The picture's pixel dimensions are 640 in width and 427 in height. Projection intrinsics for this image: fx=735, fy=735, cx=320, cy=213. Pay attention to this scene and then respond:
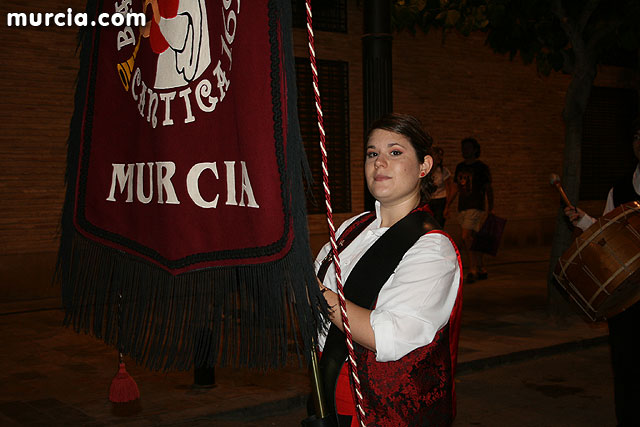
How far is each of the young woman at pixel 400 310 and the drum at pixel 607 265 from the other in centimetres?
204

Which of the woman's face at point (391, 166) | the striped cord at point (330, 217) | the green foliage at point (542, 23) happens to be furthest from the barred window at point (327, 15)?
the striped cord at point (330, 217)

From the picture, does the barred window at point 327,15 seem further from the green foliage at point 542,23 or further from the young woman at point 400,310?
the young woman at point 400,310

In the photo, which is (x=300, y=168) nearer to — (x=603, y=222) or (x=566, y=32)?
(x=603, y=222)

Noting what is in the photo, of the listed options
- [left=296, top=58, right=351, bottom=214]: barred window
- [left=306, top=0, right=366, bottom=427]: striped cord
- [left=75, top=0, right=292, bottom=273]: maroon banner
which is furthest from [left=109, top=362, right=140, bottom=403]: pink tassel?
[left=296, top=58, right=351, bottom=214]: barred window

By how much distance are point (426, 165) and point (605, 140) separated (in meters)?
17.0

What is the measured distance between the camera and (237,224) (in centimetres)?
197

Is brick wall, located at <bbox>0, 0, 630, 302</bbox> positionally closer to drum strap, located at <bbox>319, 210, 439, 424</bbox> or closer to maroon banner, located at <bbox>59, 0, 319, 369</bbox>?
maroon banner, located at <bbox>59, 0, 319, 369</bbox>

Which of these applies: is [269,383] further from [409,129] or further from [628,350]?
[409,129]

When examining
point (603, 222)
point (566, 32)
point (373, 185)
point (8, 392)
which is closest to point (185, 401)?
point (8, 392)

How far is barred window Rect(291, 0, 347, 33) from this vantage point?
12727 millimetres

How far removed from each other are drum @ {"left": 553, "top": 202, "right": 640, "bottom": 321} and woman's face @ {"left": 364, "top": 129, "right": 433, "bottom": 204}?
2.10 meters

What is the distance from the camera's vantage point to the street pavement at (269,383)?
536 centimetres

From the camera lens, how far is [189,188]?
6.95 ft

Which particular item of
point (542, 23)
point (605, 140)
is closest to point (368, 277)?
point (542, 23)
